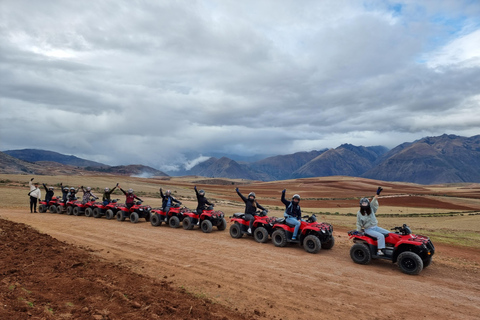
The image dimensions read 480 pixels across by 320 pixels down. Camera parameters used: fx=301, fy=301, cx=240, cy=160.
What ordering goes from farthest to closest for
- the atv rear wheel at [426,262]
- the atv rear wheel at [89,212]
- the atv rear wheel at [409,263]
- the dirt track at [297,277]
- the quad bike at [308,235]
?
1. the atv rear wheel at [89,212]
2. the quad bike at [308,235]
3. the atv rear wheel at [426,262]
4. the atv rear wheel at [409,263]
5. the dirt track at [297,277]

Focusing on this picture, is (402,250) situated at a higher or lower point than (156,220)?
higher

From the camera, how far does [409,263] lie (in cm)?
846

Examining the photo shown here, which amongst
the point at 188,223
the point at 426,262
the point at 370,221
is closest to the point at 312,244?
the point at 370,221

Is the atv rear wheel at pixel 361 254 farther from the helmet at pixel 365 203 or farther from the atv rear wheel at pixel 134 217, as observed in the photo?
the atv rear wheel at pixel 134 217

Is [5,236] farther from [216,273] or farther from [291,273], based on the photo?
[291,273]

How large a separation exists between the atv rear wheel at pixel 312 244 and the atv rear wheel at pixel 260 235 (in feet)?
5.88

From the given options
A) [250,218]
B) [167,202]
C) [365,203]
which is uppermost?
[365,203]

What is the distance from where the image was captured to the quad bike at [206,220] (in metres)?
13.9

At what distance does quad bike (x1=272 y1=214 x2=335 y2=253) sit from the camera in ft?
34.6

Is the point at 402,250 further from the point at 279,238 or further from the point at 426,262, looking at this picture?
the point at 279,238

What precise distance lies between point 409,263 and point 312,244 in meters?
3.05

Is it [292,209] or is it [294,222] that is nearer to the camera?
[294,222]

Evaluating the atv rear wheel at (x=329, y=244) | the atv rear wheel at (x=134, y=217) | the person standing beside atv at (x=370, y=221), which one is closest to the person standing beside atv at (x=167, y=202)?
the atv rear wheel at (x=134, y=217)

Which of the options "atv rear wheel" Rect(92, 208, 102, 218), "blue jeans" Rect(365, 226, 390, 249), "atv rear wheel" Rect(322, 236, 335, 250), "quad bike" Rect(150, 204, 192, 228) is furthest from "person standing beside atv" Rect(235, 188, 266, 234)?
"atv rear wheel" Rect(92, 208, 102, 218)
